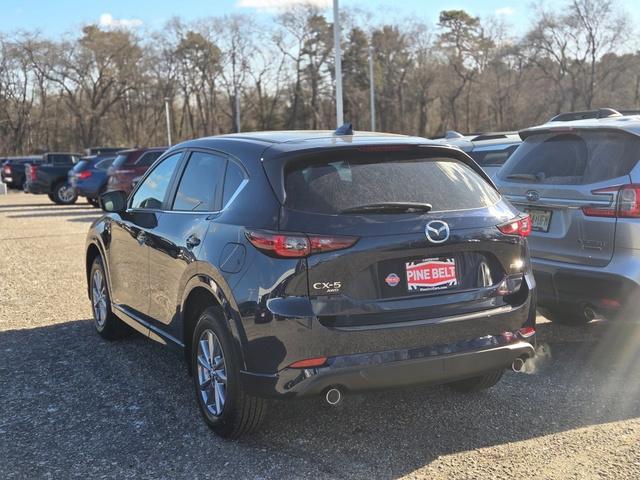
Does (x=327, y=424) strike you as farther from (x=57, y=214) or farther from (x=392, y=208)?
(x=57, y=214)

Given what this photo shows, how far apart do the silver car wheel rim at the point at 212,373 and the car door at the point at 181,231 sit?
0.36 meters

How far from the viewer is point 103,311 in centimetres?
592

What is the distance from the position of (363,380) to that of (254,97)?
68250mm

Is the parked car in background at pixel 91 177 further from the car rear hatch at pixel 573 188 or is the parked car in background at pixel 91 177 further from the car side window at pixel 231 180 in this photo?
the car side window at pixel 231 180

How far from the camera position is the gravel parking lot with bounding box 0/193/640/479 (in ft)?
11.4

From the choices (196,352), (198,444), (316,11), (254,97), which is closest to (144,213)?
(196,352)

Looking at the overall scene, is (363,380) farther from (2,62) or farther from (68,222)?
(2,62)

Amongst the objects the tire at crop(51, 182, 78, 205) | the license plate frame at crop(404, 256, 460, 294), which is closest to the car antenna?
the license plate frame at crop(404, 256, 460, 294)

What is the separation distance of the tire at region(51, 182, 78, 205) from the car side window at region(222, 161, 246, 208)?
22.3 metres

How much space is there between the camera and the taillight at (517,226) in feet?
12.2

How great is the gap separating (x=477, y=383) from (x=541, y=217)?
151cm

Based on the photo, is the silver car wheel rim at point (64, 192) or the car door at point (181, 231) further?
the silver car wheel rim at point (64, 192)

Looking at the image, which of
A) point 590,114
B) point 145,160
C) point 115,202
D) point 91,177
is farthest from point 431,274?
point 91,177

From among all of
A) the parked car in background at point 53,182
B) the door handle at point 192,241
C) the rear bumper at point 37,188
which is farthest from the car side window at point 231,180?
the rear bumper at point 37,188
